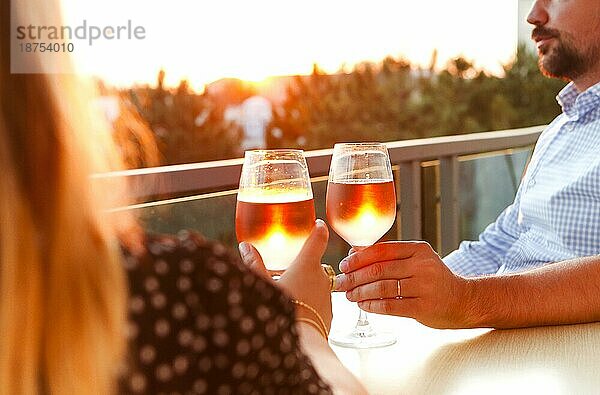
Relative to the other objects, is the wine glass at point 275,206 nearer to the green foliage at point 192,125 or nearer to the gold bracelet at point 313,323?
the gold bracelet at point 313,323

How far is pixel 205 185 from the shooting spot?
8.86 ft

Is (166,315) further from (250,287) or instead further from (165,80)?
(165,80)

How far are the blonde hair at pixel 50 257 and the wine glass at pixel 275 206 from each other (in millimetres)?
576

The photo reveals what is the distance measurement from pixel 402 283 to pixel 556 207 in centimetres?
86

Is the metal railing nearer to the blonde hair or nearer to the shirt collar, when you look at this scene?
the shirt collar

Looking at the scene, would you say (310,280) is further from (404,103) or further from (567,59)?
(404,103)

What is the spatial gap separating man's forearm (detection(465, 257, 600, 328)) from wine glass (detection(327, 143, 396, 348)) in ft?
0.56

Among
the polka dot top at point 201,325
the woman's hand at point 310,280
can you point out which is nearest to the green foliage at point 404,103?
the woman's hand at point 310,280

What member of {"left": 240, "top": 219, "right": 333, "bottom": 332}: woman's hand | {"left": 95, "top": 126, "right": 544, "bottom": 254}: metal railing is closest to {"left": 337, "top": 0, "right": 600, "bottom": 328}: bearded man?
{"left": 240, "top": 219, "right": 333, "bottom": 332}: woman's hand

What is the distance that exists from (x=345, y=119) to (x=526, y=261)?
4.83 metres

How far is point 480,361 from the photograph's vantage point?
1.30 m

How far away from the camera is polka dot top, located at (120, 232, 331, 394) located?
76 cm

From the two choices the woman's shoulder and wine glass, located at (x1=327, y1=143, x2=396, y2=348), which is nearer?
the woman's shoulder

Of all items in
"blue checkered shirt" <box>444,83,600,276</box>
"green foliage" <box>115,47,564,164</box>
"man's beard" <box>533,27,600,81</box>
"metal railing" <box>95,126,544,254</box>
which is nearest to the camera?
"blue checkered shirt" <box>444,83,600,276</box>
